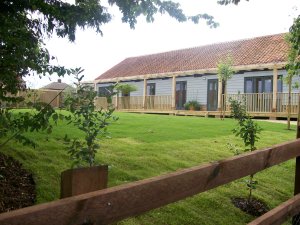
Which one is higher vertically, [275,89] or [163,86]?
[163,86]

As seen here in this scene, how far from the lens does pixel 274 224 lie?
2.64 meters

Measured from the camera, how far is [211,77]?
22406 mm

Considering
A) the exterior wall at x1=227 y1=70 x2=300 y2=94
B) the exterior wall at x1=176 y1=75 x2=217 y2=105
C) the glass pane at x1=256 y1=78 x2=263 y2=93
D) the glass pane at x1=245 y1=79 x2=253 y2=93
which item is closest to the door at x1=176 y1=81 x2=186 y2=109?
the exterior wall at x1=176 y1=75 x2=217 y2=105

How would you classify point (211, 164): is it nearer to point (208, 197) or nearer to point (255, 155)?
point (255, 155)

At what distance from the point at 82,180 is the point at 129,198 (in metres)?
0.23

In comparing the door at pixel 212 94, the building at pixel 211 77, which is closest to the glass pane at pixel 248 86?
the building at pixel 211 77

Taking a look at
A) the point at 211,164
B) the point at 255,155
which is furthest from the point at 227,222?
the point at 211,164

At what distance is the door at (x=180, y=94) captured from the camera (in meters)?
24.5

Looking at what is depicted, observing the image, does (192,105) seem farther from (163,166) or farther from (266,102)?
(163,166)

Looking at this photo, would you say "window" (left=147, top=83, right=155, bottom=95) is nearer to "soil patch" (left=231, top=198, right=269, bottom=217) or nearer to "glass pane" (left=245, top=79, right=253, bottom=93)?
"glass pane" (left=245, top=79, right=253, bottom=93)

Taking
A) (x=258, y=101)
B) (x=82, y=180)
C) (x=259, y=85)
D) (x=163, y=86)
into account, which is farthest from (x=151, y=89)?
(x=82, y=180)

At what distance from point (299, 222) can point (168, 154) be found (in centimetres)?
313

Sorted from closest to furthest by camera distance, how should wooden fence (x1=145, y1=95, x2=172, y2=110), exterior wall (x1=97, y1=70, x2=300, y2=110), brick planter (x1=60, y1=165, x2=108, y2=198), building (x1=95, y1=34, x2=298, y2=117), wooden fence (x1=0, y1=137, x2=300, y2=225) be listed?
wooden fence (x1=0, y1=137, x2=300, y2=225), brick planter (x1=60, y1=165, x2=108, y2=198), building (x1=95, y1=34, x2=298, y2=117), exterior wall (x1=97, y1=70, x2=300, y2=110), wooden fence (x1=145, y1=95, x2=172, y2=110)

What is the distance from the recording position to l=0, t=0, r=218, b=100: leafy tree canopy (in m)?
3.42
